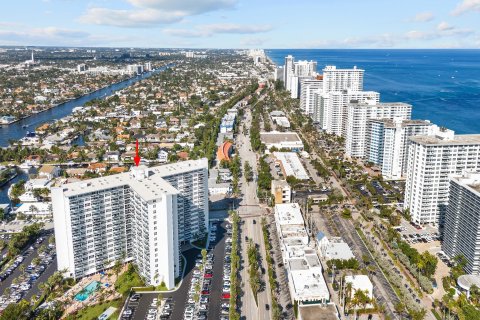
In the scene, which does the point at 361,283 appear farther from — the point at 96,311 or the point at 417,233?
the point at 96,311

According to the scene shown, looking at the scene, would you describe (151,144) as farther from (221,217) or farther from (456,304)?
(456,304)

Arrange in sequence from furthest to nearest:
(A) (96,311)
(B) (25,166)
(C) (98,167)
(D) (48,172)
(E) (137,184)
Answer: (B) (25,166) → (C) (98,167) → (D) (48,172) → (E) (137,184) → (A) (96,311)

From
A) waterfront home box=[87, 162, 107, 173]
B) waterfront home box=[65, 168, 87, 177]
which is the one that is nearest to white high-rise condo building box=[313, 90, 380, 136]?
waterfront home box=[87, 162, 107, 173]

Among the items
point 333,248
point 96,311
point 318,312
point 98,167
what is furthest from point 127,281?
point 98,167

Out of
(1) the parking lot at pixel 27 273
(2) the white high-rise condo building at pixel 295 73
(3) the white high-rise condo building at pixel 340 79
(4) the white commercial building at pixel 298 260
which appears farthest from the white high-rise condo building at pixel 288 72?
(1) the parking lot at pixel 27 273

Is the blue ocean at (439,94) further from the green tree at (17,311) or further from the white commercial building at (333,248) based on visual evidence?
the green tree at (17,311)
